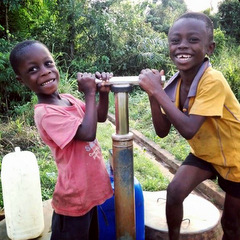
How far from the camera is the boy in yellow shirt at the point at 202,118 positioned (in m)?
1.49

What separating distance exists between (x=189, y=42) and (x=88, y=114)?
2.21 feet

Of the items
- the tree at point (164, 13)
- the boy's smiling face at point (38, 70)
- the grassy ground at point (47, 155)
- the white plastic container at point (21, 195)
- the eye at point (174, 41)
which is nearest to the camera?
the boy's smiling face at point (38, 70)

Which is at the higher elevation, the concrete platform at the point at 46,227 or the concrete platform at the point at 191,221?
the concrete platform at the point at 191,221

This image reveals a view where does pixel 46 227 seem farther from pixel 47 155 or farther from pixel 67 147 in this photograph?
pixel 47 155

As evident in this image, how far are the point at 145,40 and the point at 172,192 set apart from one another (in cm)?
881

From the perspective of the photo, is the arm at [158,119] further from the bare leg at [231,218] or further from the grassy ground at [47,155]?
the grassy ground at [47,155]

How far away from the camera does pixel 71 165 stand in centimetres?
146

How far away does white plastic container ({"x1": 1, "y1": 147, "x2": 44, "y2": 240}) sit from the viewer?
1.84 meters

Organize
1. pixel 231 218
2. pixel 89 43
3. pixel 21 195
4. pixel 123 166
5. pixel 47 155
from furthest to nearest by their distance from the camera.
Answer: pixel 89 43 < pixel 47 155 < pixel 21 195 < pixel 231 218 < pixel 123 166

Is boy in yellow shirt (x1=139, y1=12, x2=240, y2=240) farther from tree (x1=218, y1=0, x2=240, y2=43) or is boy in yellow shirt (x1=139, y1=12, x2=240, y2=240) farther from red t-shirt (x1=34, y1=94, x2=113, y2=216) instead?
tree (x1=218, y1=0, x2=240, y2=43)

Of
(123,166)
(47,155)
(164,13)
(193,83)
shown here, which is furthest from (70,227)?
(164,13)

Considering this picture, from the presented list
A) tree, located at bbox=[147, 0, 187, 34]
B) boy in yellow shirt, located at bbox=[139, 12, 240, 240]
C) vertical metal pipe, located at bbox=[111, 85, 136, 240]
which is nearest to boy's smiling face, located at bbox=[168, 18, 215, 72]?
boy in yellow shirt, located at bbox=[139, 12, 240, 240]

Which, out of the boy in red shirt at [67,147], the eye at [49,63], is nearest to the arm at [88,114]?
the boy in red shirt at [67,147]

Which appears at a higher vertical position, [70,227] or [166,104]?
[166,104]
